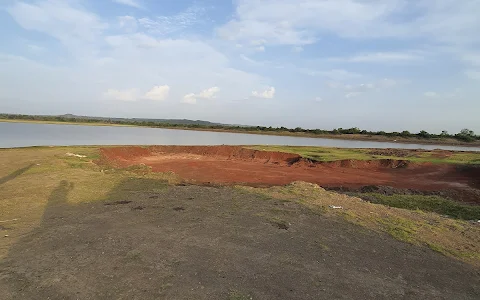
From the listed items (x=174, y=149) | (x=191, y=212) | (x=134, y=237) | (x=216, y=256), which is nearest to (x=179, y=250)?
(x=216, y=256)

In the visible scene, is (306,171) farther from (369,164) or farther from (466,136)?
(466,136)

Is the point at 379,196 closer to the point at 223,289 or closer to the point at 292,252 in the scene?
the point at 292,252

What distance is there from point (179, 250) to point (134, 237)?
4.67 feet

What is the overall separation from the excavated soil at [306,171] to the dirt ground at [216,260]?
1041cm

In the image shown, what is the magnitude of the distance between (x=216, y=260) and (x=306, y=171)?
837 inches

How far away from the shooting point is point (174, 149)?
128 feet

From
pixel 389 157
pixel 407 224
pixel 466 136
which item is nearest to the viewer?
pixel 407 224

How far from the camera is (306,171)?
2684 centimetres

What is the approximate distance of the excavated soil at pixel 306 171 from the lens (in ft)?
69.6

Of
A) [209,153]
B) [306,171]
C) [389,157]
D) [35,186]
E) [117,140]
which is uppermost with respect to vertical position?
[389,157]

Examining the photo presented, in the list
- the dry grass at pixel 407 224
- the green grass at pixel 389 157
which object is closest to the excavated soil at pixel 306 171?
the green grass at pixel 389 157

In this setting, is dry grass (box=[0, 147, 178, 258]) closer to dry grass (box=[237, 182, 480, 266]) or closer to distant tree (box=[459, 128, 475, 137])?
dry grass (box=[237, 182, 480, 266])

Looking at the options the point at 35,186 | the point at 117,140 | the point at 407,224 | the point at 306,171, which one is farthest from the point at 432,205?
the point at 117,140

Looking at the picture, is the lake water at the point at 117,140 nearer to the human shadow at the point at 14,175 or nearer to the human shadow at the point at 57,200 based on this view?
the human shadow at the point at 14,175
